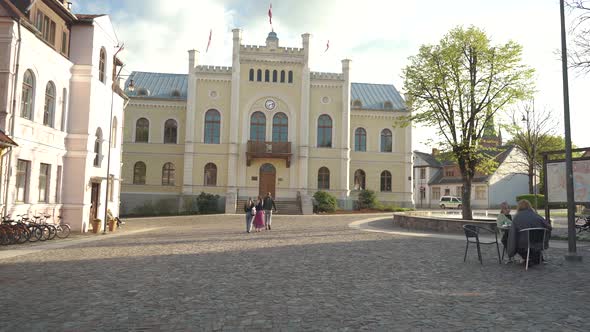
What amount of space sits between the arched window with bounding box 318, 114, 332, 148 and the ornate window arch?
31.7ft

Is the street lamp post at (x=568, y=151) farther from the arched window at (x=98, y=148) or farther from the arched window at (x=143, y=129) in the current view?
the arched window at (x=143, y=129)

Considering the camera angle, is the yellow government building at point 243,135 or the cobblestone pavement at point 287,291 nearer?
the cobblestone pavement at point 287,291

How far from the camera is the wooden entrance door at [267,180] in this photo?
129 feet

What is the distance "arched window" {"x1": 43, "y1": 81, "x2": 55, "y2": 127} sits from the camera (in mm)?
19219

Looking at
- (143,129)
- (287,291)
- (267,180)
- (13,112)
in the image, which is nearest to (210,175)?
(267,180)

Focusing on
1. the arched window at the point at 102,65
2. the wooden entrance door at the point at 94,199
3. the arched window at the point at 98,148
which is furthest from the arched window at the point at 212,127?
the wooden entrance door at the point at 94,199

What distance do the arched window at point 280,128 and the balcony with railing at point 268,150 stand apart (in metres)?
1.57

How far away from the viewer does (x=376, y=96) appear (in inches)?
1828

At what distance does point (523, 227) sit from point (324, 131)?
102 feet

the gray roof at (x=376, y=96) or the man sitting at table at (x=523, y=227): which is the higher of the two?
the gray roof at (x=376, y=96)

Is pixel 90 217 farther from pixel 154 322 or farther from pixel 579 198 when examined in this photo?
pixel 579 198

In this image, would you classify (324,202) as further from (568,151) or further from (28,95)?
(568,151)

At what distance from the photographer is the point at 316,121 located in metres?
40.8

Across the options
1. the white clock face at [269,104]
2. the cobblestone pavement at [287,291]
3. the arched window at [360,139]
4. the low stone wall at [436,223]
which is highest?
the white clock face at [269,104]
